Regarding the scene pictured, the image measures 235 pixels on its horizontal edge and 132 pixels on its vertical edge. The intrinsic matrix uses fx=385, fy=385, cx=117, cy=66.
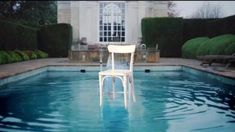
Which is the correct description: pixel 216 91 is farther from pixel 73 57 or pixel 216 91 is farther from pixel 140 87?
pixel 73 57

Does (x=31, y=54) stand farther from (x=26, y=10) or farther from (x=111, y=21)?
(x=26, y=10)

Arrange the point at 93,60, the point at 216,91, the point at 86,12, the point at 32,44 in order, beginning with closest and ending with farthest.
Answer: the point at 216,91, the point at 93,60, the point at 32,44, the point at 86,12

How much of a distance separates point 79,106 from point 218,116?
2467 millimetres

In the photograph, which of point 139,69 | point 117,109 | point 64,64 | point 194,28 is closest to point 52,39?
point 64,64

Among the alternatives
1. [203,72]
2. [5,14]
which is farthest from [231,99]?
[5,14]

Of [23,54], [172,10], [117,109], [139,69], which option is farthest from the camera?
[172,10]

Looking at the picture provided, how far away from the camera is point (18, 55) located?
17.6m

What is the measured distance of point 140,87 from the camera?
10.2 m

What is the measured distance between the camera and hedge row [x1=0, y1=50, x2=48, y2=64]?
50.5ft

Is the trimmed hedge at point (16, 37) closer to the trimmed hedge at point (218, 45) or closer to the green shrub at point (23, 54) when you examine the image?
the green shrub at point (23, 54)

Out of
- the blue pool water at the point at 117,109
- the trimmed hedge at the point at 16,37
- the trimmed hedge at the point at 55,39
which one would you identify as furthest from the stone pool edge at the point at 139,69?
the trimmed hedge at the point at 55,39

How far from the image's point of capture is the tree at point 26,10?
103 feet

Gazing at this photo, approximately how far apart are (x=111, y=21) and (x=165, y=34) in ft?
12.6

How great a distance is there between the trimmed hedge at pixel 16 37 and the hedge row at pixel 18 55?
1.11ft
